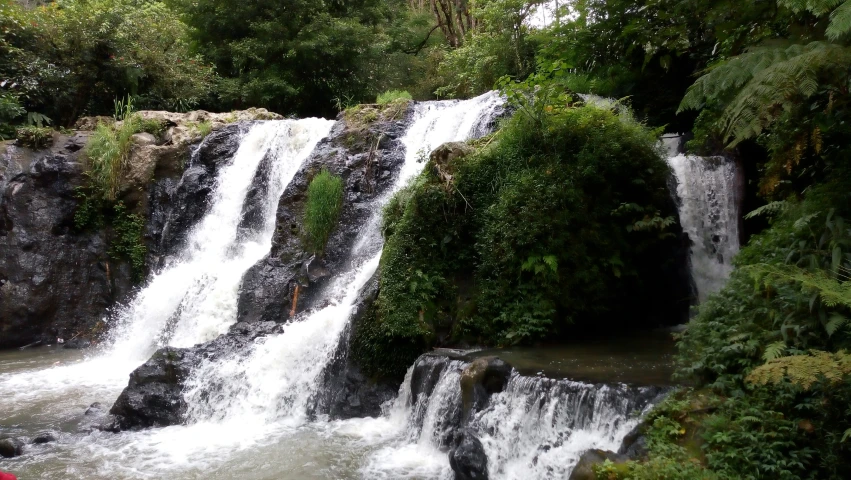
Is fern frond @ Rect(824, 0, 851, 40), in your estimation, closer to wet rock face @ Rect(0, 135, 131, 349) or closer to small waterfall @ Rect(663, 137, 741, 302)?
small waterfall @ Rect(663, 137, 741, 302)

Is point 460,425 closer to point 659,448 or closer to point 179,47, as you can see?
point 659,448

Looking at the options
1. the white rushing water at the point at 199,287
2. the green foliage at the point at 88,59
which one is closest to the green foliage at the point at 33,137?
the green foliage at the point at 88,59

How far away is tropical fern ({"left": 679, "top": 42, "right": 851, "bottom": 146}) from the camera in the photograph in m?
4.64

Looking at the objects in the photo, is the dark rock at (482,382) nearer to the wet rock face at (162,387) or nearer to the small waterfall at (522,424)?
the small waterfall at (522,424)

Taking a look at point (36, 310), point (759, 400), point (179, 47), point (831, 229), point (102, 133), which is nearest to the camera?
point (759, 400)

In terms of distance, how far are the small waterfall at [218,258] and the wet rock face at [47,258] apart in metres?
1.53

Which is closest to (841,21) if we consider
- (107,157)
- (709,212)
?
(709,212)

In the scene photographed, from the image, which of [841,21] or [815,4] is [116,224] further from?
[841,21]

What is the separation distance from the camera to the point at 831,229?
557 cm

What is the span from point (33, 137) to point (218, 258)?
17.4 ft

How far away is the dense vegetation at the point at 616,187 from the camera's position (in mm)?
4770

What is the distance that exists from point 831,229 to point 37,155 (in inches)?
588

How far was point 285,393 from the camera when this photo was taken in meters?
8.77

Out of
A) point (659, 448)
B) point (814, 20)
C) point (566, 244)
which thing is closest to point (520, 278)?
point (566, 244)
